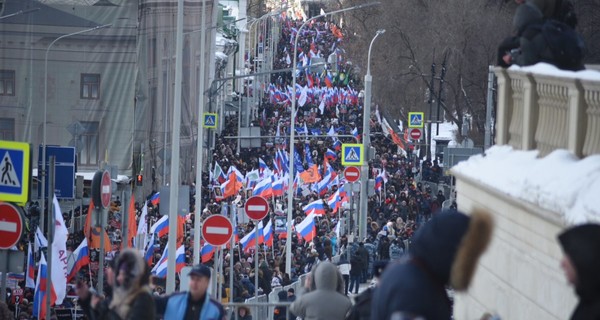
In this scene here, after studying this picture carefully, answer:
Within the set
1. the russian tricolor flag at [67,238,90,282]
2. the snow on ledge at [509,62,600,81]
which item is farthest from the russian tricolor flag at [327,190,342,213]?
the snow on ledge at [509,62,600,81]

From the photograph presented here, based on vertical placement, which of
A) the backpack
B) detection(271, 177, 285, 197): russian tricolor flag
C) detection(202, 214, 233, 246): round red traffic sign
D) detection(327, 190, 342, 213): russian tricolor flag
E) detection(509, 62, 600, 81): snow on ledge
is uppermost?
the backpack

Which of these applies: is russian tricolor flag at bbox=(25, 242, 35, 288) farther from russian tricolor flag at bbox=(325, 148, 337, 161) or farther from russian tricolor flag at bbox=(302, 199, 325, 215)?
russian tricolor flag at bbox=(325, 148, 337, 161)

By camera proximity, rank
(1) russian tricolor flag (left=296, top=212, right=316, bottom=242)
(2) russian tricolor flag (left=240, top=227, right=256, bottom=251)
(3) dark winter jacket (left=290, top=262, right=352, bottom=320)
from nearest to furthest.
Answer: (3) dark winter jacket (left=290, top=262, right=352, bottom=320)
(2) russian tricolor flag (left=240, top=227, right=256, bottom=251)
(1) russian tricolor flag (left=296, top=212, right=316, bottom=242)

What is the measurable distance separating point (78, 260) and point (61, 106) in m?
24.5

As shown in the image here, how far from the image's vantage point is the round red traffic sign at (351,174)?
135 feet

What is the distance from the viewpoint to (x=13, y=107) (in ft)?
154

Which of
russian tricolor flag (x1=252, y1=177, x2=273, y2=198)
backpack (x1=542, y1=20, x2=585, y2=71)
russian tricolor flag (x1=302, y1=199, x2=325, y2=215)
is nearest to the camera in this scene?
backpack (x1=542, y1=20, x2=585, y2=71)

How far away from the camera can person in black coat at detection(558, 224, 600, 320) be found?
5.76 meters

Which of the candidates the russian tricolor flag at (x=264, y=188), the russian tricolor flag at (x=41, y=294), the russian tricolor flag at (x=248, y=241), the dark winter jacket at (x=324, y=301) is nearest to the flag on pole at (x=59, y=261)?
the russian tricolor flag at (x=41, y=294)

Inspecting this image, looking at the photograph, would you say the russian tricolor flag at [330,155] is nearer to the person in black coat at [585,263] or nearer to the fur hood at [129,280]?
the fur hood at [129,280]

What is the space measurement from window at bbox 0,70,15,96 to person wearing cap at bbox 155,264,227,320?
37441 mm

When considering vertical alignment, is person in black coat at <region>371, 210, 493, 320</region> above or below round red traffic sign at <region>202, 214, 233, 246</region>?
above

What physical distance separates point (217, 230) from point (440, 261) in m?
16.5

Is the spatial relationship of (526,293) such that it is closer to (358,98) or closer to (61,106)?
(61,106)
